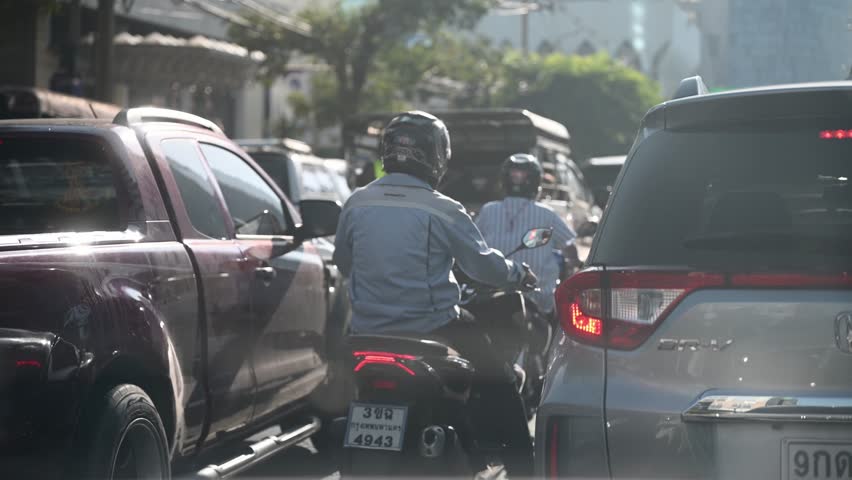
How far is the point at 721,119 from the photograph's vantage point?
366 centimetres

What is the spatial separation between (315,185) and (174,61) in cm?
1274

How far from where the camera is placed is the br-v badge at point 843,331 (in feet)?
10.9

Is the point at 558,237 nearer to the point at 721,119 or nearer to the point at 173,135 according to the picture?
the point at 173,135

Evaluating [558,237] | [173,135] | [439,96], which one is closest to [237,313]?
[173,135]

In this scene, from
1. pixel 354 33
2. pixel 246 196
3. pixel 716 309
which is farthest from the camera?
pixel 354 33

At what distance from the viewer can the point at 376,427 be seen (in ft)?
14.1

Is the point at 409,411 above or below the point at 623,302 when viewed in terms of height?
below

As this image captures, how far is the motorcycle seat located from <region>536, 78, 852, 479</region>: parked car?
71 cm

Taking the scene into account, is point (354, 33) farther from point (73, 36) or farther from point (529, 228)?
point (529, 228)

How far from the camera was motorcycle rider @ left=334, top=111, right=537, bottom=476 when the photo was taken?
476cm

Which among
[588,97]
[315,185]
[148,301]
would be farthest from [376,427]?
[588,97]

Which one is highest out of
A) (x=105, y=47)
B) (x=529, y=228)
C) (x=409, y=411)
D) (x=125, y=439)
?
(x=105, y=47)

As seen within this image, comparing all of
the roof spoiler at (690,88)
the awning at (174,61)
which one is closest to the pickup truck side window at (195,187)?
the roof spoiler at (690,88)

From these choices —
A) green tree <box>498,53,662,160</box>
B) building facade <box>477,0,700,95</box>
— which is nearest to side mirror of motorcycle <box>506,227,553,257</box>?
green tree <box>498,53,662,160</box>
